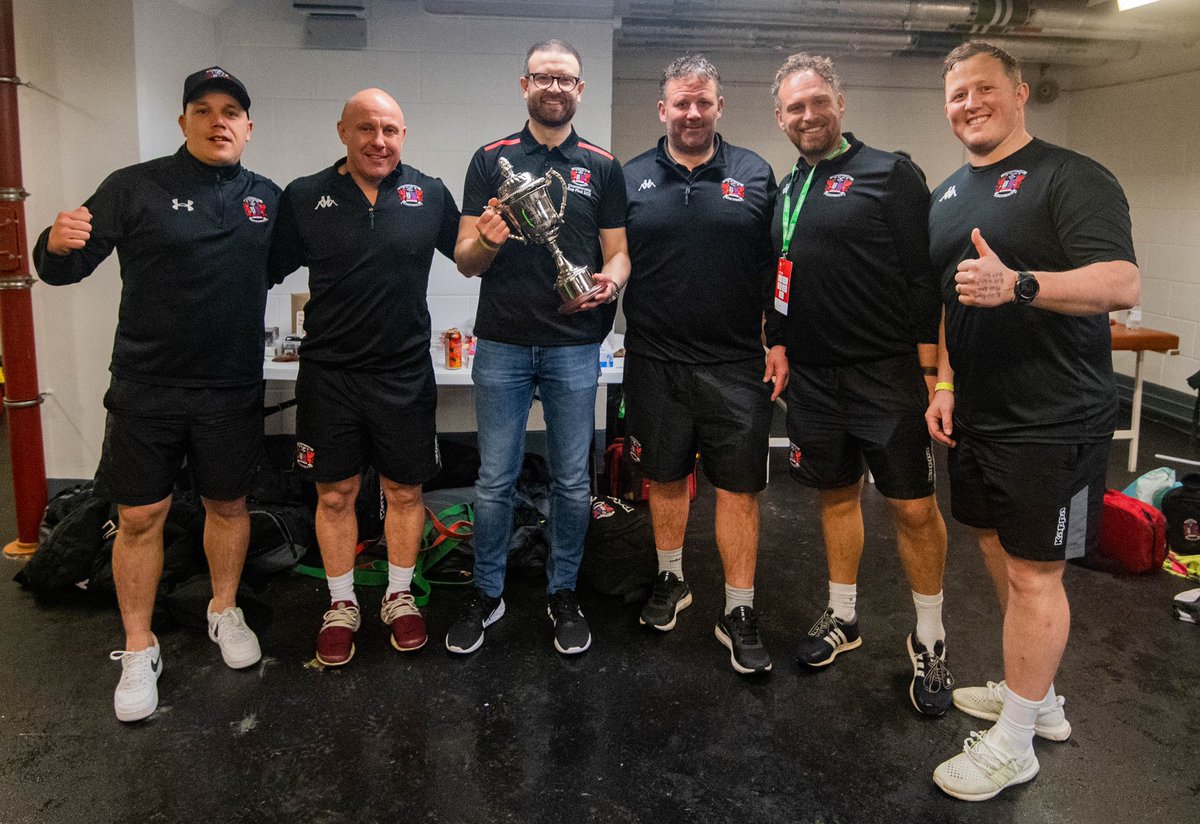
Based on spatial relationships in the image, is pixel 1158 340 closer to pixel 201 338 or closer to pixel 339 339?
pixel 339 339

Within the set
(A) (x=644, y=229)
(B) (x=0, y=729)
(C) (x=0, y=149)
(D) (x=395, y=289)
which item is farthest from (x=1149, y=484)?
(C) (x=0, y=149)

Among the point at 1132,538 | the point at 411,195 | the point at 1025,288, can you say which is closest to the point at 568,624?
the point at 411,195

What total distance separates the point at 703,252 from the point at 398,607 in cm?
146

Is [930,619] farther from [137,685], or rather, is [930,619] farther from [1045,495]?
[137,685]

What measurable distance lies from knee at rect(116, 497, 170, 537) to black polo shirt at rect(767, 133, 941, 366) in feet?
6.15

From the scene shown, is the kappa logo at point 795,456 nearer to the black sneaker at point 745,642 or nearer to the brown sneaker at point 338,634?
the black sneaker at point 745,642

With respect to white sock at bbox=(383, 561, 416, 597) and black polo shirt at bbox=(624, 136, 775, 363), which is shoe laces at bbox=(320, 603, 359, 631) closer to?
white sock at bbox=(383, 561, 416, 597)

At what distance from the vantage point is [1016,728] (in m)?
2.03

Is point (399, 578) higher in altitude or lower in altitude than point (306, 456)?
lower

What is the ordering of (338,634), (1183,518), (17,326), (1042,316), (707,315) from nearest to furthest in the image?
(1042,316)
(707,315)
(338,634)
(17,326)
(1183,518)

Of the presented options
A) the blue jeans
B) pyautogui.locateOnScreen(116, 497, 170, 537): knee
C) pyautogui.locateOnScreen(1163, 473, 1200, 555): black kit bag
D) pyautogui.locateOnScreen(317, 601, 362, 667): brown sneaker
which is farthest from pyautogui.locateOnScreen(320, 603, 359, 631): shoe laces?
pyautogui.locateOnScreen(1163, 473, 1200, 555): black kit bag

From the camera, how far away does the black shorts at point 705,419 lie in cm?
250

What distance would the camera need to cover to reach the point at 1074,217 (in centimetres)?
177

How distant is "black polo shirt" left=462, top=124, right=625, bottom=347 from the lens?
247 cm
